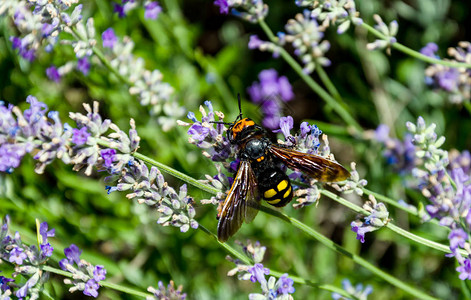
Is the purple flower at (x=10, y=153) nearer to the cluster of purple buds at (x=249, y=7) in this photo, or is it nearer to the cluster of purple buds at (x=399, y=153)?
the cluster of purple buds at (x=249, y=7)

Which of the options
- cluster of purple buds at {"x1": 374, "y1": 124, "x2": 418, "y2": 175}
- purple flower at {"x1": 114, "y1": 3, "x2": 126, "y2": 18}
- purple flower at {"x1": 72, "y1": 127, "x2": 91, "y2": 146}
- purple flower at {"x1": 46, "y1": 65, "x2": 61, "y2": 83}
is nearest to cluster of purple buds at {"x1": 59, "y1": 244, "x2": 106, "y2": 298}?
purple flower at {"x1": 72, "y1": 127, "x2": 91, "y2": 146}

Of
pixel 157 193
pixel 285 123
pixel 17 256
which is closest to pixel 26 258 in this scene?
pixel 17 256

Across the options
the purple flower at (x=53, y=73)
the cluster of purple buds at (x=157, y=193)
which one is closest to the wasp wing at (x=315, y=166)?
the cluster of purple buds at (x=157, y=193)

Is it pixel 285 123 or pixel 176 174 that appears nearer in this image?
pixel 176 174

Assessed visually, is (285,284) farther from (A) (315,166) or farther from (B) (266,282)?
(A) (315,166)

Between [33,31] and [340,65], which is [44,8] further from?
[340,65]

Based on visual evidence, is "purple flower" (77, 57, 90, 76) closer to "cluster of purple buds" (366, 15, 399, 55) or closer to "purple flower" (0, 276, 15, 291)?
"purple flower" (0, 276, 15, 291)
